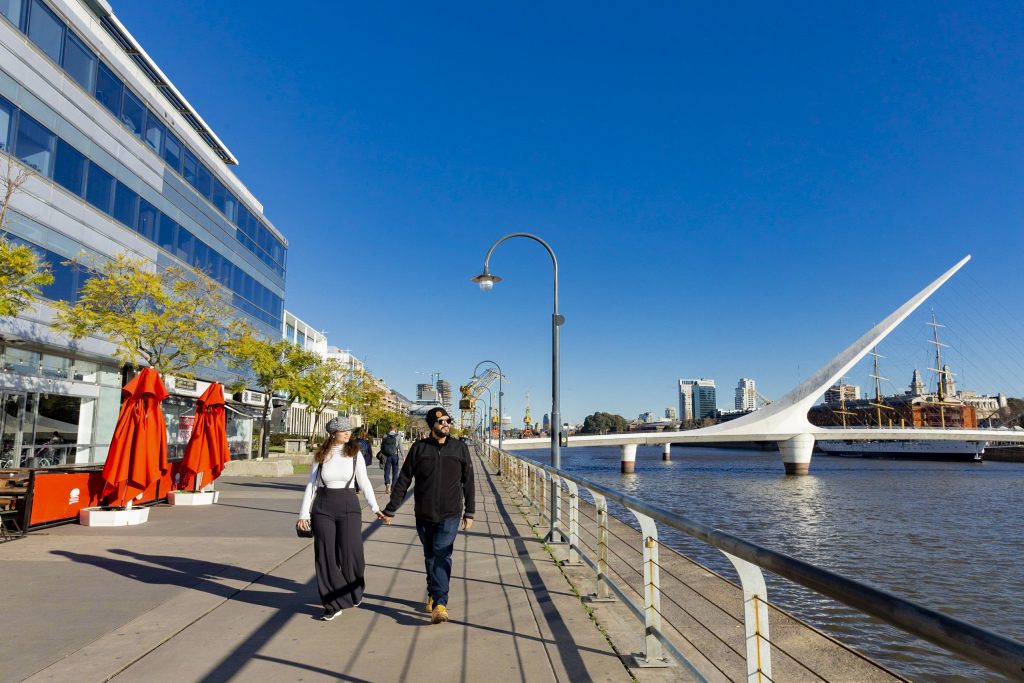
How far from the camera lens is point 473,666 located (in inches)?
176

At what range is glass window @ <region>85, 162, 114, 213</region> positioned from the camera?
2364cm

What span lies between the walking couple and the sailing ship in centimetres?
11086

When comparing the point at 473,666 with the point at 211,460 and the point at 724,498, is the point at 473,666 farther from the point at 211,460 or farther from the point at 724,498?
the point at 724,498

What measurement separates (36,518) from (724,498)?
113ft

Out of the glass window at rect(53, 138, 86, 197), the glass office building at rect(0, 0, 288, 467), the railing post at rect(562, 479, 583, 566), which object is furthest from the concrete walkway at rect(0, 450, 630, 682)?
the glass window at rect(53, 138, 86, 197)

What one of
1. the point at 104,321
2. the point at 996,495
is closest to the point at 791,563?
the point at 104,321

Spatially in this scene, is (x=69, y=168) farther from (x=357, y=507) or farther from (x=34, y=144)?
(x=357, y=507)

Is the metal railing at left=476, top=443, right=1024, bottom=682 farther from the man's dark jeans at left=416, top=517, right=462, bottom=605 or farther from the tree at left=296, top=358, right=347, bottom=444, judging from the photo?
the tree at left=296, top=358, right=347, bottom=444

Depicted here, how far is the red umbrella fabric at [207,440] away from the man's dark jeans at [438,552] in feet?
32.3

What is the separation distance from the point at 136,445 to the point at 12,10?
16.8 m

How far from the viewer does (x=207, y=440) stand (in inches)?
561

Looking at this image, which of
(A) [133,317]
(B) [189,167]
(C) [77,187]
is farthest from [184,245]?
(A) [133,317]

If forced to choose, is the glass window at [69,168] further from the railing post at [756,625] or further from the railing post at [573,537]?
the railing post at [756,625]

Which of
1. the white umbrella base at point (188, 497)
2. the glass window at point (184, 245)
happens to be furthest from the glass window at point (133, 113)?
the white umbrella base at point (188, 497)
